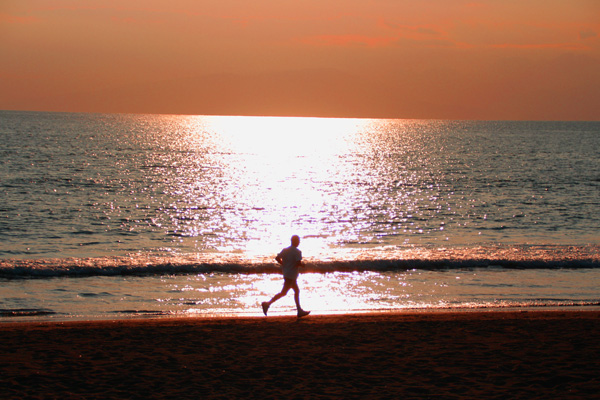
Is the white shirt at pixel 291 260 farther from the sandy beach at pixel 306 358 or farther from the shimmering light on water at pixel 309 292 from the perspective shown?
the shimmering light on water at pixel 309 292

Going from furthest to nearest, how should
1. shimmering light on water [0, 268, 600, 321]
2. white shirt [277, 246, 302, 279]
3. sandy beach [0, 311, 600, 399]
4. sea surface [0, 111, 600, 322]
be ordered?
sea surface [0, 111, 600, 322]
shimmering light on water [0, 268, 600, 321]
white shirt [277, 246, 302, 279]
sandy beach [0, 311, 600, 399]

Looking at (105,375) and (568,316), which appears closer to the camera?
(105,375)

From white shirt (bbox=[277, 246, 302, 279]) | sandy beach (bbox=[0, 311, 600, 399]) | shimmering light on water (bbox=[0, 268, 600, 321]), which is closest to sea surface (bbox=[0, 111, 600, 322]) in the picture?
shimmering light on water (bbox=[0, 268, 600, 321])

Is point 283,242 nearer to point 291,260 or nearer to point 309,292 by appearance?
point 309,292

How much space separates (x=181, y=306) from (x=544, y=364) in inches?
380

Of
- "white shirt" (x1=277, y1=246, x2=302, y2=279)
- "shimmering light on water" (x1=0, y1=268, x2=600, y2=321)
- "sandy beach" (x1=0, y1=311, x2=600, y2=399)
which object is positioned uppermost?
"white shirt" (x1=277, y1=246, x2=302, y2=279)

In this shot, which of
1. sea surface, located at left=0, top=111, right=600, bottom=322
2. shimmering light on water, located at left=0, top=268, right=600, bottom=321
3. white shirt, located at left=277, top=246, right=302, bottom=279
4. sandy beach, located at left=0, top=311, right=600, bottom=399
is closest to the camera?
sandy beach, located at left=0, top=311, right=600, bottom=399

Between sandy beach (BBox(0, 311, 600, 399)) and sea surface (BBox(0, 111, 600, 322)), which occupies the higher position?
sea surface (BBox(0, 111, 600, 322))

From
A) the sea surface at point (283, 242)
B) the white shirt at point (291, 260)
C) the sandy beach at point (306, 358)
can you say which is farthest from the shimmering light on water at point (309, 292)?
the sandy beach at point (306, 358)

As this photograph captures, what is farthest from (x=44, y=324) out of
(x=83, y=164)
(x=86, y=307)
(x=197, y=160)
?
(x=197, y=160)

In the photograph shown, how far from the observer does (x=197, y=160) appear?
90.3 m

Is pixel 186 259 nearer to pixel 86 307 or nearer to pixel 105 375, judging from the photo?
pixel 86 307

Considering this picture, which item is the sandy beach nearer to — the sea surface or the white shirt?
the white shirt

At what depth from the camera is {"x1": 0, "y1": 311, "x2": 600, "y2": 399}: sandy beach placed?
8.29m
